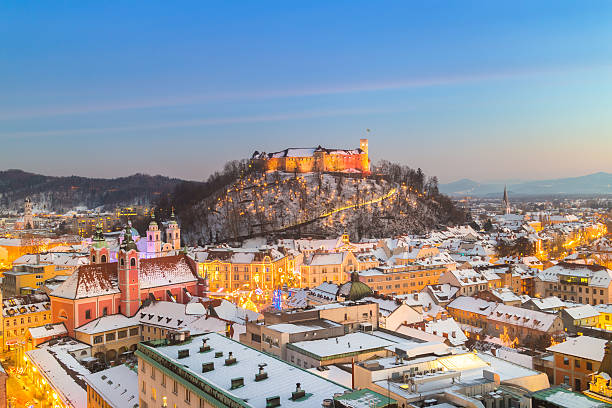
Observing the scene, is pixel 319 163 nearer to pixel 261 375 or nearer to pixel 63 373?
pixel 63 373

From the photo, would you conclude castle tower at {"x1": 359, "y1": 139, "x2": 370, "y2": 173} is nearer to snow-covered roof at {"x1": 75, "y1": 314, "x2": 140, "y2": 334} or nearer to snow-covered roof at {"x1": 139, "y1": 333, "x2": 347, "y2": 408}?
snow-covered roof at {"x1": 75, "y1": 314, "x2": 140, "y2": 334}

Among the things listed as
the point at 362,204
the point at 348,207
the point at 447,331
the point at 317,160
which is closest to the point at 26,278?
the point at 447,331

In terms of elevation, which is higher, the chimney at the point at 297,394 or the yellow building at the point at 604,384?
the chimney at the point at 297,394

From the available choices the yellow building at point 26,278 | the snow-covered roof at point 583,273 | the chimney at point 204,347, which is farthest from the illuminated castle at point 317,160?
the chimney at point 204,347

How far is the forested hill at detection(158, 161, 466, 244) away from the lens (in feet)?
438

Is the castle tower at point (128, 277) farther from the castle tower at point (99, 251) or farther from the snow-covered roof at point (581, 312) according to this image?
the snow-covered roof at point (581, 312)

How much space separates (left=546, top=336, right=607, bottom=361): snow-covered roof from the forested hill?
9201 cm

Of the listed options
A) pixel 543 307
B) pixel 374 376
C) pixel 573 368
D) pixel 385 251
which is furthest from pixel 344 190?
pixel 374 376

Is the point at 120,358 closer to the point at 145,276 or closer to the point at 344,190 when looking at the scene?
the point at 145,276

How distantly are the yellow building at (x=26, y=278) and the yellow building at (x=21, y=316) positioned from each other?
18950 mm

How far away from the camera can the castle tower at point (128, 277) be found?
5244 cm

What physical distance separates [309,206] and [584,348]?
4136 inches

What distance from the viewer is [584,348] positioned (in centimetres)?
3653

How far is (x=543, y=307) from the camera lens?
56.4m
